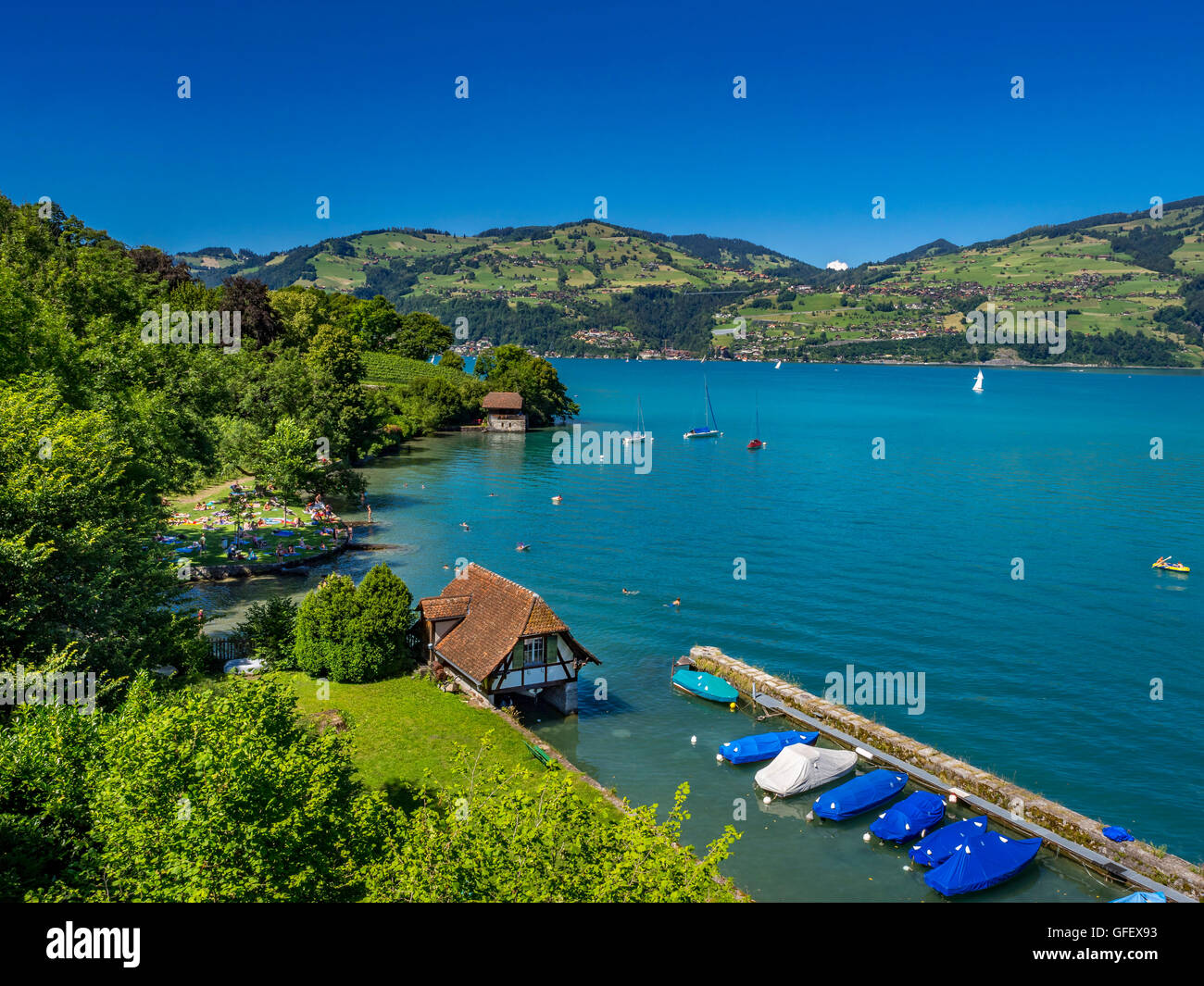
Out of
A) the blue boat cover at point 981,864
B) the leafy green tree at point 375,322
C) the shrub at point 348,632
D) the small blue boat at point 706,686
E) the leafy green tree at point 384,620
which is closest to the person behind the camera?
the blue boat cover at point 981,864

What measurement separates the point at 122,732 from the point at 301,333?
360ft

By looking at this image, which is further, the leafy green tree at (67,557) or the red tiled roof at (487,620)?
the red tiled roof at (487,620)

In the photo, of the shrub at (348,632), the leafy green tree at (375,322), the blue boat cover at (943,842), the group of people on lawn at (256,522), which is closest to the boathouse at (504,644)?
the shrub at (348,632)

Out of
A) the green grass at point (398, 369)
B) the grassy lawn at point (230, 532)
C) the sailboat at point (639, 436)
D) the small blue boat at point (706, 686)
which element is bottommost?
the small blue boat at point (706, 686)

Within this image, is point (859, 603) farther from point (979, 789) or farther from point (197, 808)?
point (197, 808)

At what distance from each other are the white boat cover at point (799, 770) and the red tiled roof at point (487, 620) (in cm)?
990

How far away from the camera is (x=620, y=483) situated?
98.4 metres

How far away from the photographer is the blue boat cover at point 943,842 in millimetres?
28547

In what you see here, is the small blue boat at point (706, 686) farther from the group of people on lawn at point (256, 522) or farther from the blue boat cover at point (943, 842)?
the group of people on lawn at point (256, 522)

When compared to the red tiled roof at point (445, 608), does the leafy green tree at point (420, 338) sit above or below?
above

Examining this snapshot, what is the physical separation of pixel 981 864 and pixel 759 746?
1026cm

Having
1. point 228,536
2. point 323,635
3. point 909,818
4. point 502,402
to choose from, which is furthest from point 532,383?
point 909,818

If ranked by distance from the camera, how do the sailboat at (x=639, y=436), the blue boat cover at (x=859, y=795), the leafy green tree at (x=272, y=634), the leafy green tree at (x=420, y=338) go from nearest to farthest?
1. the blue boat cover at (x=859, y=795)
2. the leafy green tree at (x=272, y=634)
3. the sailboat at (x=639, y=436)
4. the leafy green tree at (x=420, y=338)
